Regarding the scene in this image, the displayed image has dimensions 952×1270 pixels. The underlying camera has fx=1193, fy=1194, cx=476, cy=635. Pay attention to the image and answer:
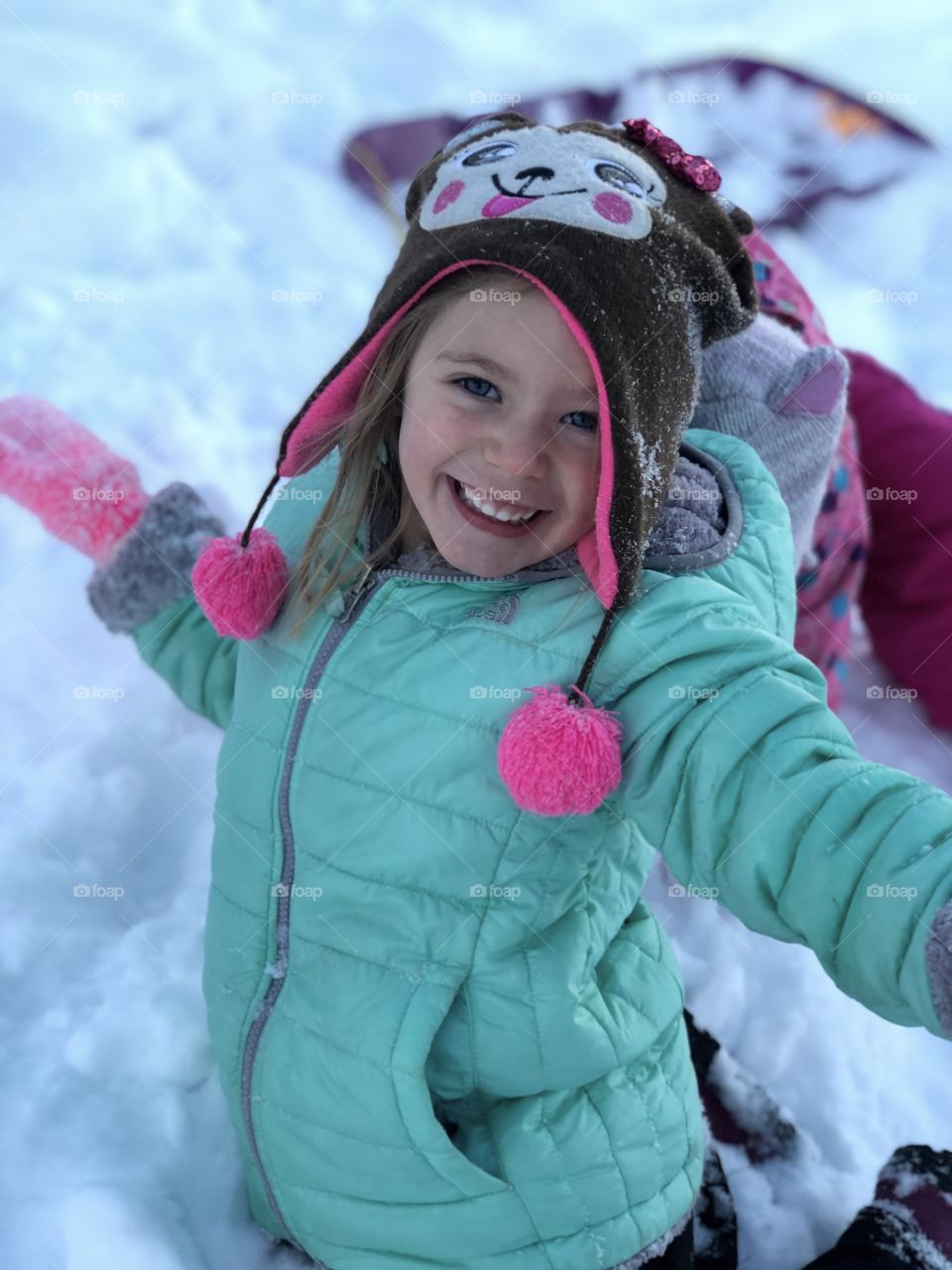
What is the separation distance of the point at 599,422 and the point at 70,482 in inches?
27.8

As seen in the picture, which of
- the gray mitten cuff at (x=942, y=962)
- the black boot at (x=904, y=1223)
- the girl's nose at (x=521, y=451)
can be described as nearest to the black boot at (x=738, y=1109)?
the black boot at (x=904, y=1223)

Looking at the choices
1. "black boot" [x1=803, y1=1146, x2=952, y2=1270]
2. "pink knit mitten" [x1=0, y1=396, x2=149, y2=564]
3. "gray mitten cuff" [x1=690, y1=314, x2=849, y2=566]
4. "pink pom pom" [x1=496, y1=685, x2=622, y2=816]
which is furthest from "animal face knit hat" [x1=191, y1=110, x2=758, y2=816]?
"black boot" [x1=803, y1=1146, x2=952, y2=1270]

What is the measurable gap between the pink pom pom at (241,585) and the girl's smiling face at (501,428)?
18 centimetres

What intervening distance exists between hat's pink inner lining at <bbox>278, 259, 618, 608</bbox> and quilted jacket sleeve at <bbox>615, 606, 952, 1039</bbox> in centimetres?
9

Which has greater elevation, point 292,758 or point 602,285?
point 602,285

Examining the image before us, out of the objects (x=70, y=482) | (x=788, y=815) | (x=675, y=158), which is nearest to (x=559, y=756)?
(x=788, y=815)

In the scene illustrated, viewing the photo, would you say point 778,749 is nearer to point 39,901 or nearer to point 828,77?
point 39,901

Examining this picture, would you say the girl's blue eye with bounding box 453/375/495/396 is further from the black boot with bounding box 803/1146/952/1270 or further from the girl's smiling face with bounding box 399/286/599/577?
the black boot with bounding box 803/1146/952/1270

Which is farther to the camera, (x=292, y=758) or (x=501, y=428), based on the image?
(x=292, y=758)

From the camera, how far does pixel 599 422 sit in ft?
3.07

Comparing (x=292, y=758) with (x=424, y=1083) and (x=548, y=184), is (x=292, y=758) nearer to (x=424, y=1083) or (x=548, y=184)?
(x=424, y=1083)

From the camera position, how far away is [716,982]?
150 cm

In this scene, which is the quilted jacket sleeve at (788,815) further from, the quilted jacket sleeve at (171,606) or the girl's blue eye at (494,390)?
the quilted jacket sleeve at (171,606)

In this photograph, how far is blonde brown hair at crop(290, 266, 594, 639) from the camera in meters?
1.06
